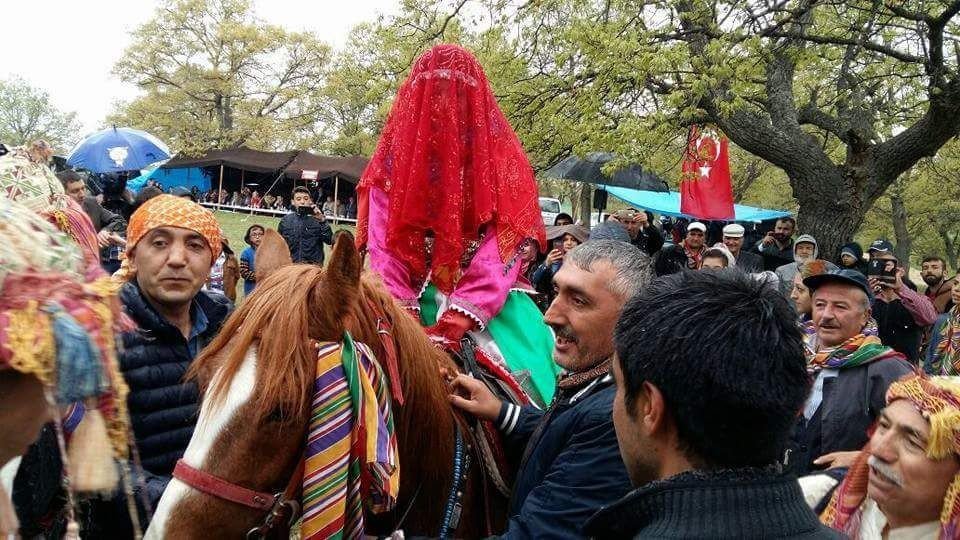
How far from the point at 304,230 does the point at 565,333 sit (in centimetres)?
729

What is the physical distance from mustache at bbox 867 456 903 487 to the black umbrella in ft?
32.4

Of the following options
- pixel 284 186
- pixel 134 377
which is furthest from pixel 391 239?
pixel 284 186

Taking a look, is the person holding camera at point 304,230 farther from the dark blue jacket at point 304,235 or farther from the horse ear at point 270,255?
the horse ear at point 270,255

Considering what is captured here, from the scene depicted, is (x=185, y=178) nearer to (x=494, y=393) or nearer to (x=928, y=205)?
(x=928, y=205)

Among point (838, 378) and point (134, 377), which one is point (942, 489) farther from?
point (134, 377)

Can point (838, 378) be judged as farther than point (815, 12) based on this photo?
No

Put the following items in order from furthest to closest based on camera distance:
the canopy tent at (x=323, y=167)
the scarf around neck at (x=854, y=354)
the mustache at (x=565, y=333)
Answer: the canopy tent at (x=323, y=167) → the scarf around neck at (x=854, y=354) → the mustache at (x=565, y=333)

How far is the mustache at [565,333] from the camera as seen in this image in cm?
232

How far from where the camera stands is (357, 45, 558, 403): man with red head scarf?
320 centimetres

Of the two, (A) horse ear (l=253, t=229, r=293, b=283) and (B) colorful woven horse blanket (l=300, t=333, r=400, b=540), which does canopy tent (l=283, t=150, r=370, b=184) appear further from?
(B) colorful woven horse blanket (l=300, t=333, r=400, b=540)

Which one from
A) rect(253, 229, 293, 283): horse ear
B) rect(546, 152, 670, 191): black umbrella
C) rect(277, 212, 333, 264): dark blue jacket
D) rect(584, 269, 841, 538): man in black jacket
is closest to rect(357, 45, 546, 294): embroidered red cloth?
rect(253, 229, 293, 283): horse ear

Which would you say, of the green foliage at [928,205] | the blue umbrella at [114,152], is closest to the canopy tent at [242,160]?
the blue umbrella at [114,152]

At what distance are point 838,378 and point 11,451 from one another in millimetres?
3941

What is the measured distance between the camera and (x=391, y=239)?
127 inches
